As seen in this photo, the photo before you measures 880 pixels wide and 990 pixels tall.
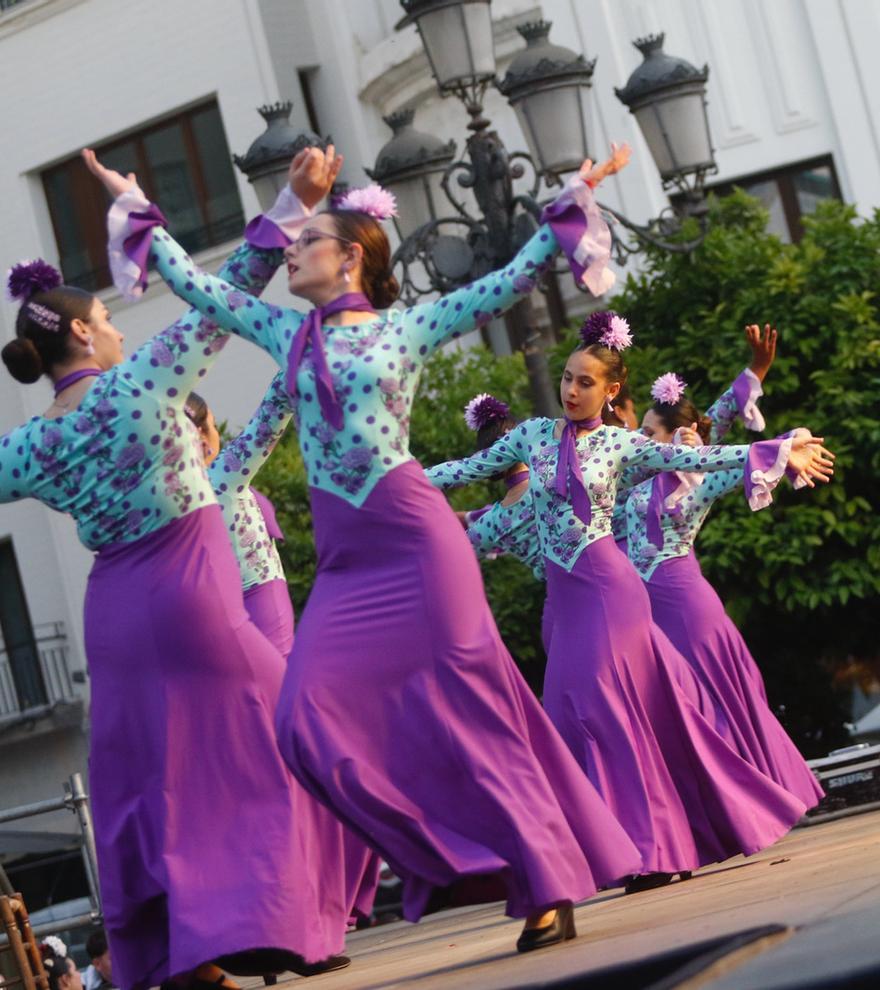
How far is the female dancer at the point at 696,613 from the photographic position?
31.9 ft

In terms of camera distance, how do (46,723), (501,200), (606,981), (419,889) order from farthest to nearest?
(46,723) → (501,200) → (419,889) → (606,981)

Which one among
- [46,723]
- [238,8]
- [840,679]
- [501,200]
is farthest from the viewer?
[46,723]

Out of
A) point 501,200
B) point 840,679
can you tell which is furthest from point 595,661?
point 840,679

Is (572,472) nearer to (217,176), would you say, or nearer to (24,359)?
(24,359)

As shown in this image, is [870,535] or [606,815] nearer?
[606,815]

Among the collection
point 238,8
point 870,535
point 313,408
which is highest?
point 238,8

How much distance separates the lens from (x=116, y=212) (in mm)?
6047

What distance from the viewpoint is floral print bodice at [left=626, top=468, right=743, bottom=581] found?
9758mm

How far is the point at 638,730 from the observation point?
26.0ft

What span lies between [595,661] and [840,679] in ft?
24.8

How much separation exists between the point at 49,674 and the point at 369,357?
1930 centimetres

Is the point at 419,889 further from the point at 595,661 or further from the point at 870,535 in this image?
the point at 870,535

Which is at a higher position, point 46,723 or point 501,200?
point 501,200

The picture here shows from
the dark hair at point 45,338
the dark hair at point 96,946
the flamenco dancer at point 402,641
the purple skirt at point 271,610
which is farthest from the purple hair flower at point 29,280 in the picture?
the dark hair at point 96,946
